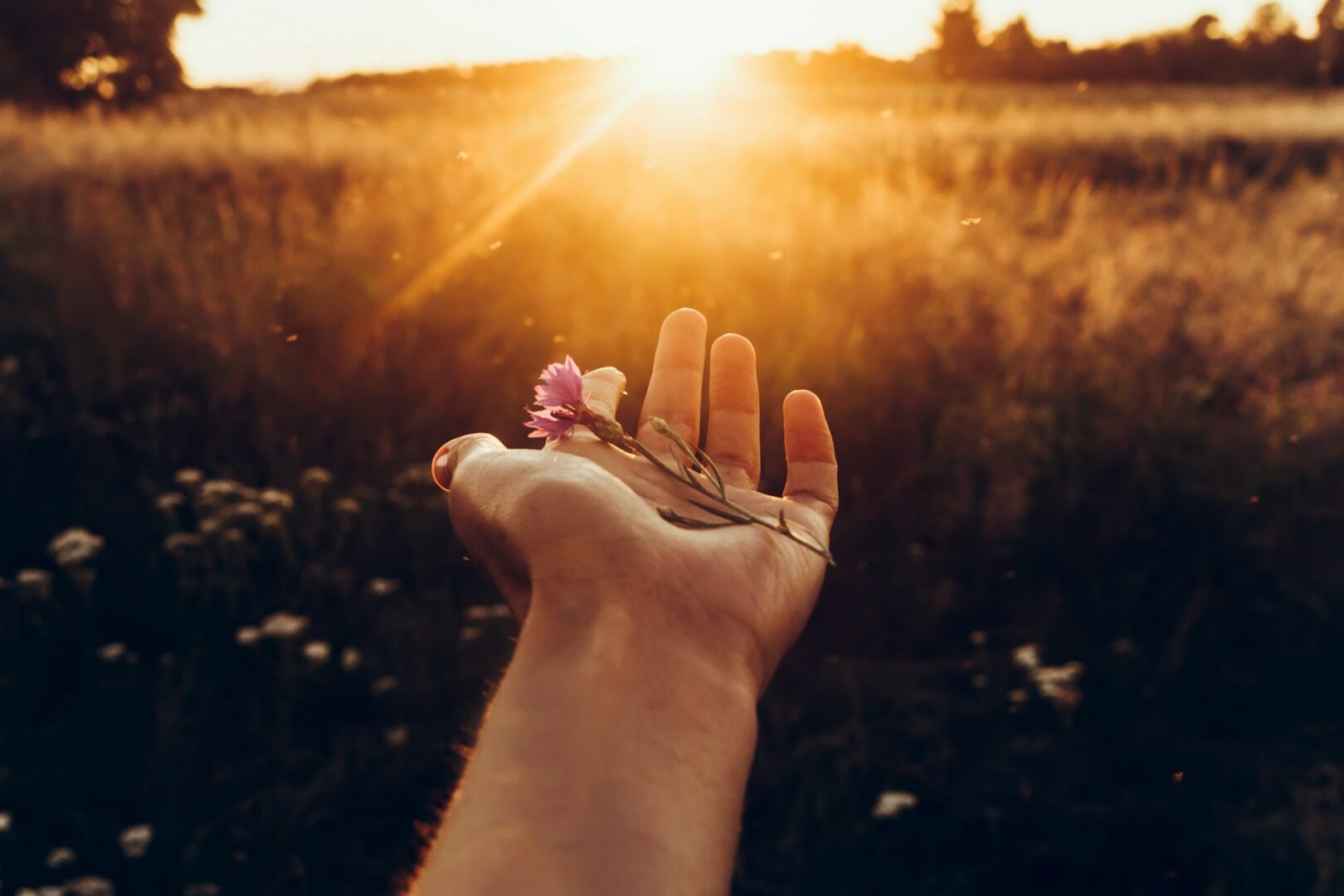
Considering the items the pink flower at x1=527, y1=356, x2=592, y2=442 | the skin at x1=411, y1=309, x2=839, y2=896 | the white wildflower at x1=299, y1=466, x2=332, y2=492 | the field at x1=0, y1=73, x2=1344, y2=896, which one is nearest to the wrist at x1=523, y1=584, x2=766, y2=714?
the skin at x1=411, y1=309, x2=839, y2=896

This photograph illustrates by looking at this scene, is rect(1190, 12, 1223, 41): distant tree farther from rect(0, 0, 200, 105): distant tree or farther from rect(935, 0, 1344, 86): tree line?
rect(0, 0, 200, 105): distant tree

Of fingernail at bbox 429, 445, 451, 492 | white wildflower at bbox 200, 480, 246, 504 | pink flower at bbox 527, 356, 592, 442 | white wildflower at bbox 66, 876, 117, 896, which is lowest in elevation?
white wildflower at bbox 66, 876, 117, 896

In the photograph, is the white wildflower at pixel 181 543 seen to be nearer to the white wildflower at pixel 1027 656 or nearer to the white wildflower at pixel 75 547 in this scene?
the white wildflower at pixel 75 547

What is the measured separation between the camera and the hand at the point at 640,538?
1.24 meters

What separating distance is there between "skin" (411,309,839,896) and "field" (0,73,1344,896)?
1.10 meters

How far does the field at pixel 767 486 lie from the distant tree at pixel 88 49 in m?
20.0

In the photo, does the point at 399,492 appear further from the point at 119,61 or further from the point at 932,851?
the point at 119,61

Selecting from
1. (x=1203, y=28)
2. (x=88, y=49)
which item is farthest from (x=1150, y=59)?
(x=88, y=49)

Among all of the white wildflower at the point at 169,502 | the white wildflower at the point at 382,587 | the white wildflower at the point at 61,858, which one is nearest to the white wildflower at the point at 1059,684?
the white wildflower at the point at 382,587

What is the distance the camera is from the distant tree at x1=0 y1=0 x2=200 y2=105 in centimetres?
2045

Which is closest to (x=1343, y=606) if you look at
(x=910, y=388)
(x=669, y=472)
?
(x=910, y=388)

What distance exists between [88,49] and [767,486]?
2561cm

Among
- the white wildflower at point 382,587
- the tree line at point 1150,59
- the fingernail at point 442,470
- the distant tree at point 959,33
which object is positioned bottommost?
the white wildflower at point 382,587

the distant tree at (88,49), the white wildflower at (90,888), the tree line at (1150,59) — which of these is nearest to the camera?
the white wildflower at (90,888)
